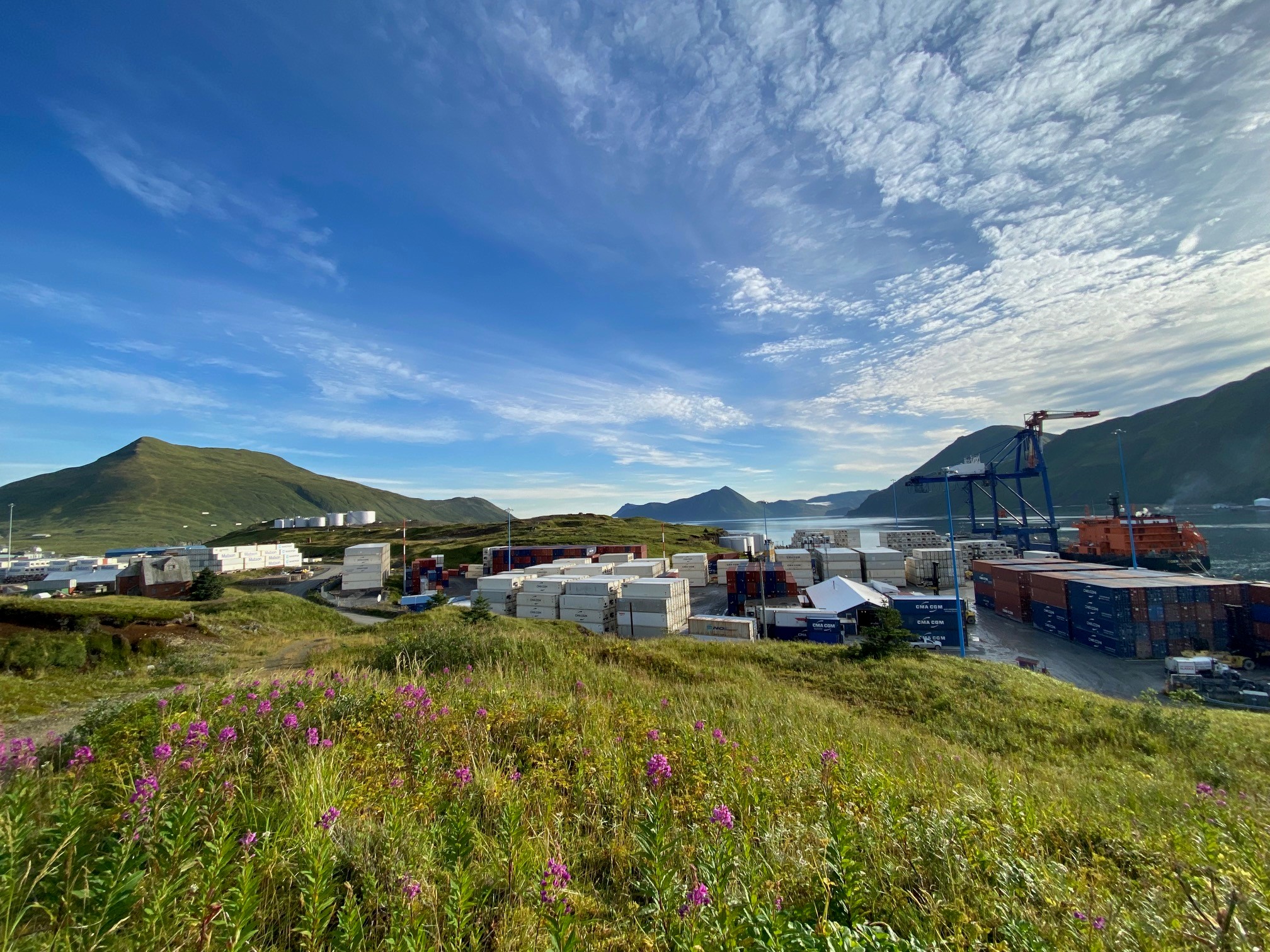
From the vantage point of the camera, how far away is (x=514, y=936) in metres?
2.07

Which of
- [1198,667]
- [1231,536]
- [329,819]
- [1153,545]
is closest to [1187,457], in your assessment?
[1231,536]

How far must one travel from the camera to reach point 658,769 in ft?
10.9

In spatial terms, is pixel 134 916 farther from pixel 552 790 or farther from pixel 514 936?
pixel 552 790

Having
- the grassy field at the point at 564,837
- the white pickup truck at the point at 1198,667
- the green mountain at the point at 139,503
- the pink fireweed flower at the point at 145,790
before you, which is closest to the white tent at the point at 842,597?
the white pickup truck at the point at 1198,667

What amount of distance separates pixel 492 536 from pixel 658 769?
77.9m

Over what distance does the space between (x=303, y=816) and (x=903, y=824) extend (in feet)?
11.4

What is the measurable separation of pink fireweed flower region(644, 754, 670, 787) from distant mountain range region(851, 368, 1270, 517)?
143933mm

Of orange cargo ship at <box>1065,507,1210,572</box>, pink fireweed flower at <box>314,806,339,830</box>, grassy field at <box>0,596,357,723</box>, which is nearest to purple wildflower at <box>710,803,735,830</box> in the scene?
pink fireweed flower at <box>314,806,339,830</box>

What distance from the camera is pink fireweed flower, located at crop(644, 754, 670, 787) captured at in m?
3.29

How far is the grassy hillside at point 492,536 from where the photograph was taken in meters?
68.9

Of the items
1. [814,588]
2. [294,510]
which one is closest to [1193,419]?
[814,588]

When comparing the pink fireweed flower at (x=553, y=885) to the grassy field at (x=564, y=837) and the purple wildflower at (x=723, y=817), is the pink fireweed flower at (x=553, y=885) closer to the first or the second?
the grassy field at (x=564, y=837)

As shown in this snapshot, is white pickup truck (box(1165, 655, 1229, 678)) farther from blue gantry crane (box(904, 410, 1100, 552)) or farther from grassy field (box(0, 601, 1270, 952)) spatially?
blue gantry crane (box(904, 410, 1100, 552))

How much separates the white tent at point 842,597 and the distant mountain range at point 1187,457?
369 feet
